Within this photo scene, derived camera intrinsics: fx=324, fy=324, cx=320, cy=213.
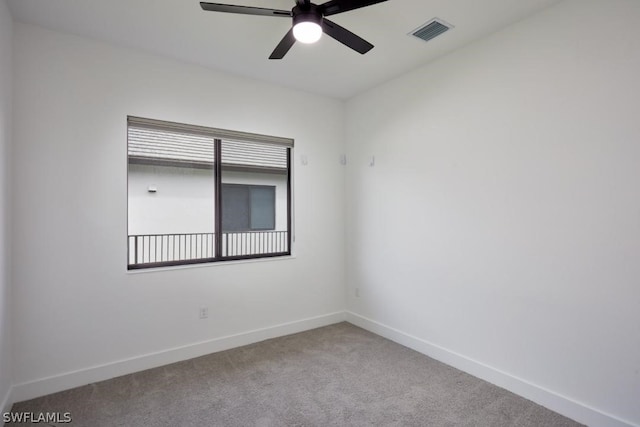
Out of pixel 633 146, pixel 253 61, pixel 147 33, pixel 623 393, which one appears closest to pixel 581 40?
pixel 633 146

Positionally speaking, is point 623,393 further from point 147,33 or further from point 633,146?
point 147,33

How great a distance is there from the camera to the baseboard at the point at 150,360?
243cm

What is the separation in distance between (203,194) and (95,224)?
99 centimetres

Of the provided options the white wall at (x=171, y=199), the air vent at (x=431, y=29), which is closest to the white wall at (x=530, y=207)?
the air vent at (x=431, y=29)

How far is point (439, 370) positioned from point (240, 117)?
10.2ft

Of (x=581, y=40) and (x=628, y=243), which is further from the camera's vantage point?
(x=581, y=40)

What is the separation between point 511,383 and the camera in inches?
98.3

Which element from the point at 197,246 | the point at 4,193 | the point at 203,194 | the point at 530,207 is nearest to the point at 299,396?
the point at 197,246

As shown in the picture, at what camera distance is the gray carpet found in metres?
2.17

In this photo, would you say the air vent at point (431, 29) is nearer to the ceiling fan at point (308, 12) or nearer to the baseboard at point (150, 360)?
the ceiling fan at point (308, 12)

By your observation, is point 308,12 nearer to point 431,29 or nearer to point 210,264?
point 431,29

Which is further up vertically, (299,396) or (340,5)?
(340,5)

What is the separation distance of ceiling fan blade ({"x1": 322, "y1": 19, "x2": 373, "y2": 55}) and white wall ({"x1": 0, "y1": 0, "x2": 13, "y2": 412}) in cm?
213

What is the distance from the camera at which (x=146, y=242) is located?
306cm
